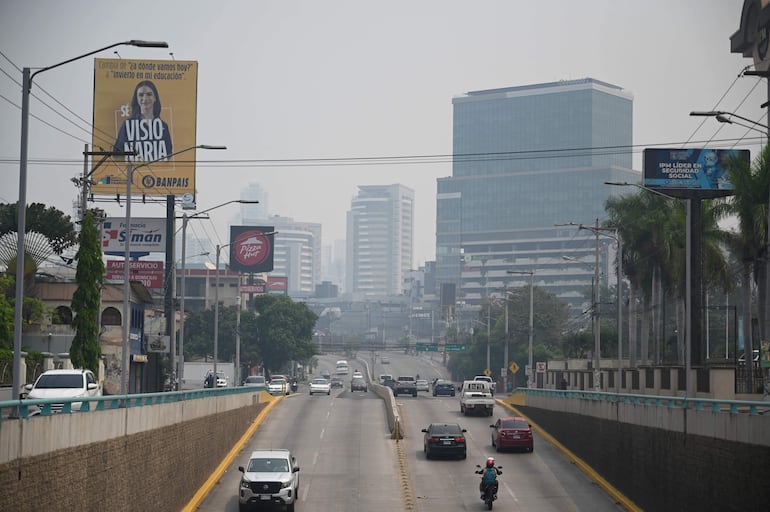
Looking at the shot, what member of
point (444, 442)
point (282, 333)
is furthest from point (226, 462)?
point (282, 333)

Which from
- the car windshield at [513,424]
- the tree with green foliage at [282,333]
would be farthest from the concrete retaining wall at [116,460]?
the tree with green foliage at [282,333]

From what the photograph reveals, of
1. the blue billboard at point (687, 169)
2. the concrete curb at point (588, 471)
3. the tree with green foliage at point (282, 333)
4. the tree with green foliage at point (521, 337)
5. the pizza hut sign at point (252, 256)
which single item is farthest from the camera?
the tree with green foliage at point (521, 337)

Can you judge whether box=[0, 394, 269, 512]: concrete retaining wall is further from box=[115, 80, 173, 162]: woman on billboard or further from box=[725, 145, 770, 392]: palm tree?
box=[115, 80, 173, 162]: woman on billboard

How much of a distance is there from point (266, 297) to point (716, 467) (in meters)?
136

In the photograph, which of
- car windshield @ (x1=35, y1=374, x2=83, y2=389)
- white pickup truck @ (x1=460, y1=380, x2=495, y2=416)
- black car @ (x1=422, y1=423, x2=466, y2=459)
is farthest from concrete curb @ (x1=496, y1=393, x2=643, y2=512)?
car windshield @ (x1=35, y1=374, x2=83, y2=389)

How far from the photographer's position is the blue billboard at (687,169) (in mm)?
62000

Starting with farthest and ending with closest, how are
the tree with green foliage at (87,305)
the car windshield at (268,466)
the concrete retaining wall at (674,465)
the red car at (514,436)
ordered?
1. the red car at (514,436)
2. the tree with green foliage at (87,305)
3. the car windshield at (268,466)
4. the concrete retaining wall at (674,465)

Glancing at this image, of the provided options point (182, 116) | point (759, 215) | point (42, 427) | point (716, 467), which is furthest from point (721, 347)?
point (42, 427)

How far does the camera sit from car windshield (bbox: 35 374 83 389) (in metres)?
39.2

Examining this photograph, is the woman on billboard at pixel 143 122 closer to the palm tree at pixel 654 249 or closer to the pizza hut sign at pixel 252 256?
the palm tree at pixel 654 249

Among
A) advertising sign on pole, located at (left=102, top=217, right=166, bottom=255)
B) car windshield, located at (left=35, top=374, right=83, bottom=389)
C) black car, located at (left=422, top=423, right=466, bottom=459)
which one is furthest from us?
advertising sign on pole, located at (left=102, top=217, right=166, bottom=255)

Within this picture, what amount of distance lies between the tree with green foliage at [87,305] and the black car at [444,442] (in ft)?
52.0

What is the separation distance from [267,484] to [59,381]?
26.4ft

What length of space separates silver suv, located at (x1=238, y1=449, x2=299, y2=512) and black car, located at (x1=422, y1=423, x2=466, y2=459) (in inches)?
495
